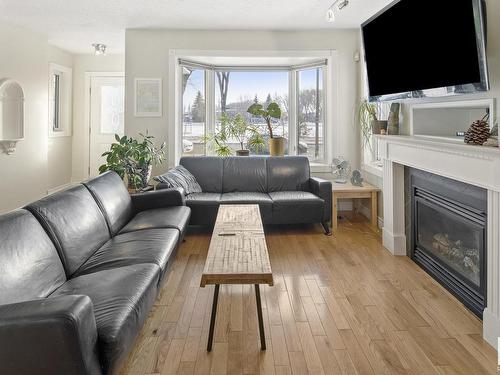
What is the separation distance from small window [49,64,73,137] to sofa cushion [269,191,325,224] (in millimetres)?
4432

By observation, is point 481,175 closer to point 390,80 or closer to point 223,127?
point 390,80

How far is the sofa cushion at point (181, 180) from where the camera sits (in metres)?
4.61

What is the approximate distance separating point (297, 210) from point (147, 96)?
2586mm

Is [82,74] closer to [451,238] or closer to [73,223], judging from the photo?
[73,223]

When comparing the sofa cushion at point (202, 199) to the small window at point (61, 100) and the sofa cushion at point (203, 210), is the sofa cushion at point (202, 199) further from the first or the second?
the small window at point (61, 100)

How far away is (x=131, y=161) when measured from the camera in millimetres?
5336

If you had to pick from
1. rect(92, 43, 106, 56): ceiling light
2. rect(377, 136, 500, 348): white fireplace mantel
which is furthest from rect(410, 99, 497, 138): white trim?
rect(92, 43, 106, 56): ceiling light

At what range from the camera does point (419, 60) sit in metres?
3.15

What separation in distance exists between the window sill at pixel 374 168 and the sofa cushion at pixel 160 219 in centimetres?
237

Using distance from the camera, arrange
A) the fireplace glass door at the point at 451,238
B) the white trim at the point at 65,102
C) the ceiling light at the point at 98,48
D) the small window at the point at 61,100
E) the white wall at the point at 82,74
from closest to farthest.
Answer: the fireplace glass door at the point at 451,238 < the ceiling light at the point at 98,48 < the small window at the point at 61,100 < the white trim at the point at 65,102 < the white wall at the point at 82,74

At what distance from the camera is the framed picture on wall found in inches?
225

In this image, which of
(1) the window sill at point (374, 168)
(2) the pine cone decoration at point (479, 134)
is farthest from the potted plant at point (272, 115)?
(2) the pine cone decoration at point (479, 134)

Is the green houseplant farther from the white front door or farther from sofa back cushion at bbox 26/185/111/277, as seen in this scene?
the white front door

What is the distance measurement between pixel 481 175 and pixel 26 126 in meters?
5.74
